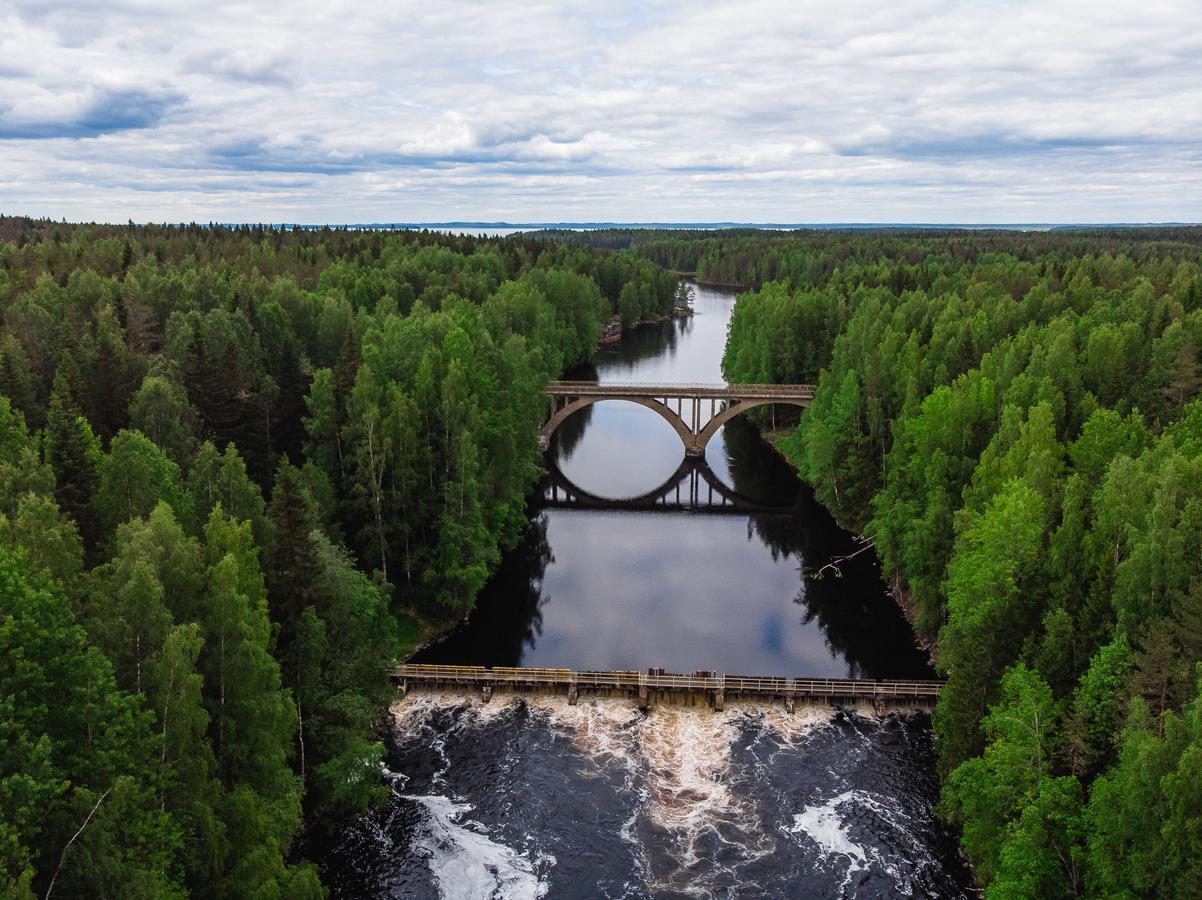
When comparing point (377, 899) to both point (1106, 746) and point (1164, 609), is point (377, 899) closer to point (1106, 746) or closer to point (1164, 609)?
point (1106, 746)

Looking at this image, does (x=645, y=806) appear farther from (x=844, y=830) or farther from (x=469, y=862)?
(x=844, y=830)


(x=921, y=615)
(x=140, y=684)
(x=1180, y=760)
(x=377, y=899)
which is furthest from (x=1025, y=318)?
(x=140, y=684)

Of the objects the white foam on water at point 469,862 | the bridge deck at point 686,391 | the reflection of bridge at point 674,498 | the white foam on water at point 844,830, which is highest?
the bridge deck at point 686,391

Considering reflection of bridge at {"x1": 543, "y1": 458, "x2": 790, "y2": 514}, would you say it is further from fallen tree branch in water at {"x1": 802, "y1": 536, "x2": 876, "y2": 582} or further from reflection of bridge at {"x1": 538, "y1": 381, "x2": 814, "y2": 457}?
fallen tree branch in water at {"x1": 802, "y1": 536, "x2": 876, "y2": 582}

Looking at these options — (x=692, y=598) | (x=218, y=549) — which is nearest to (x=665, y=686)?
(x=692, y=598)

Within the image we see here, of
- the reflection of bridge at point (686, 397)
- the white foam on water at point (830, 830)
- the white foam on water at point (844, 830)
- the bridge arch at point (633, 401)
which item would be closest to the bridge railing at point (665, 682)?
the white foam on water at point (844, 830)

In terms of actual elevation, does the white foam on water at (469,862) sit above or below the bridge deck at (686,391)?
below

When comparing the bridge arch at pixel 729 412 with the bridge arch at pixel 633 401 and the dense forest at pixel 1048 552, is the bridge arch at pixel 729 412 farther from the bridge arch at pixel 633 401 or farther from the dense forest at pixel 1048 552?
the dense forest at pixel 1048 552
